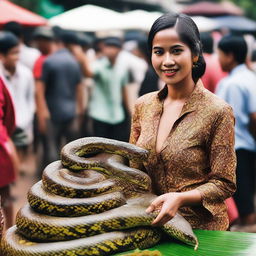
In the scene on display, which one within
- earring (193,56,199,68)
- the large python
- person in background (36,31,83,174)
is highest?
earring (193,56,199,68)

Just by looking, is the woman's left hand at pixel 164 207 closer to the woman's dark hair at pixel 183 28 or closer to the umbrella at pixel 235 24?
the woman's dark hair at pixel 183 28

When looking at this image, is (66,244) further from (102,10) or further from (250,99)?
(102,10)

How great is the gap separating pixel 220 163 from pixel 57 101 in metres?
7.45

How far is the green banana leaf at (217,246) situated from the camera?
2557 millimetres

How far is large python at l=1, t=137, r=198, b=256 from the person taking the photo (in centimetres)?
248

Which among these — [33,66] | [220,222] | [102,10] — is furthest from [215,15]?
[220,222]

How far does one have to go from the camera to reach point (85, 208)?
254 cm

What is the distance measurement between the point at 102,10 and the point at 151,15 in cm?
262

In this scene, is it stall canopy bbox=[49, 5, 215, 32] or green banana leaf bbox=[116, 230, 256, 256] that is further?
stall canopy bbox=[49, 5, 215, 32]

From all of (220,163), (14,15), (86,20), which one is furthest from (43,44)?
(220,163)

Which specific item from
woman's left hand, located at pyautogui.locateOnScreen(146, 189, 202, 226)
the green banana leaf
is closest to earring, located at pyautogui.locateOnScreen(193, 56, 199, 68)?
woman's left hand, located at pyautogui.locateOnScreen(146, 189, 202, 226)

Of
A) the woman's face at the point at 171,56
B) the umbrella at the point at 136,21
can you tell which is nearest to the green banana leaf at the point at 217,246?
the woman's face at the point at 171,56

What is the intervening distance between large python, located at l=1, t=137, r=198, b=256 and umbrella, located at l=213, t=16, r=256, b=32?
13.8 m

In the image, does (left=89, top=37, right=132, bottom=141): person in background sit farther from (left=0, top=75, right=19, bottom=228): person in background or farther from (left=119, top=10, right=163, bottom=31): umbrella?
(left=119, top=10, right=163, bottom=31): umbrella
